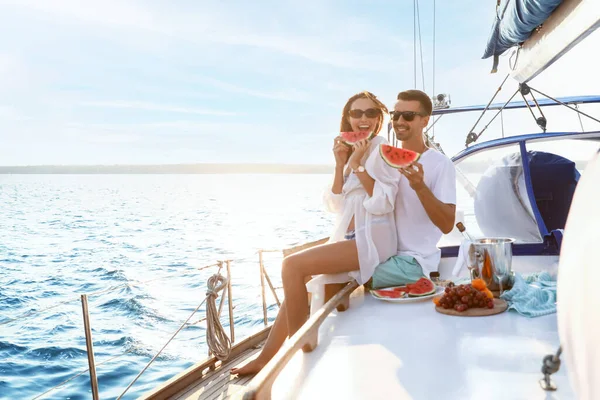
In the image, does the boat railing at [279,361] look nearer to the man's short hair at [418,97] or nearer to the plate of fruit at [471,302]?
the plate of fruit at [471,302]

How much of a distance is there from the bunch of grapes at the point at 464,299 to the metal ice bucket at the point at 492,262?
0.70ft

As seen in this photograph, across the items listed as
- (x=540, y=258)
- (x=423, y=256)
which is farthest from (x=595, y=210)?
(x=540, y=258)

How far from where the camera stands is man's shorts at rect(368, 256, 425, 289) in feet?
10.1

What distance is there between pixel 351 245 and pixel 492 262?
2.56ft

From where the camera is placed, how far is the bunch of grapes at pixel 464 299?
246 cm

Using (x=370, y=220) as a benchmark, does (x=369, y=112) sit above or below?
above

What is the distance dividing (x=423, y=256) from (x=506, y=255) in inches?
25.2

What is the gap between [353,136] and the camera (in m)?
3.34

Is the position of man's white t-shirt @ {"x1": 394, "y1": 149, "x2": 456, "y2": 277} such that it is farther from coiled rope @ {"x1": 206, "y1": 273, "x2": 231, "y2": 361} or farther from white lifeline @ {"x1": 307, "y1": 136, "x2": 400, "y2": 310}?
coiled rope @ {"x1": 206, "y1": 273, "x2": 231, "y2": 361}

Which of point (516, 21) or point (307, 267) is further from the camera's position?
point (307, 267)

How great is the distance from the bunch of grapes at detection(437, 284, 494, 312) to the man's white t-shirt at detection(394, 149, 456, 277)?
2.27ft

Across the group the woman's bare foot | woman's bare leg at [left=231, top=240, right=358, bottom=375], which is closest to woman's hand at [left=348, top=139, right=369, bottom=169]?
woman's bare leg at [left=231, top=240, right=358, bottom=375]

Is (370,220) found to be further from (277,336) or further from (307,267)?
(277,336)

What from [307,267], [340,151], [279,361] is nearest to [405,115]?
[340,151]
